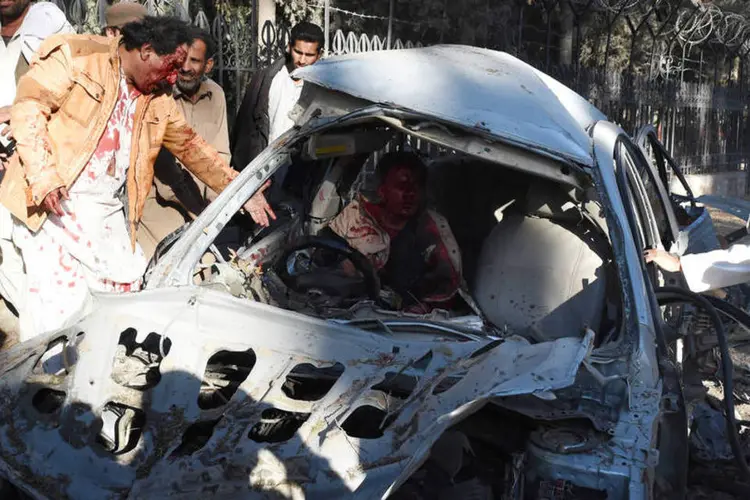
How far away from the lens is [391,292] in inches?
167

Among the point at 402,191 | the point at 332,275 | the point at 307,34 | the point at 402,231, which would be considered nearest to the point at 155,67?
the point at 332,275

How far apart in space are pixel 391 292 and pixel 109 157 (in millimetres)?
1445

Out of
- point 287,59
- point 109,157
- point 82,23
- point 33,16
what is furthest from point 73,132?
point 82,23

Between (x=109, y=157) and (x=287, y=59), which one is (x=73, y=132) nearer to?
(x=109, y=157)

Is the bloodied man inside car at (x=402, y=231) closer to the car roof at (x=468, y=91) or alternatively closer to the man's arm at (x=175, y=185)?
the car roof at (x=468, y=91)

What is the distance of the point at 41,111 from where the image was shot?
3730 mm

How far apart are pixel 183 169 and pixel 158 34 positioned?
1657 millimetres

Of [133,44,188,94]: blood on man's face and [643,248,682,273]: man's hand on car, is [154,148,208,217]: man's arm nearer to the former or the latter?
[133,44,188,94]: blood on man's face

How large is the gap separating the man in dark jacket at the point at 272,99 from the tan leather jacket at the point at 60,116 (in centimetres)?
186

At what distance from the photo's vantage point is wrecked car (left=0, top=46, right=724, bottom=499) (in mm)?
2684

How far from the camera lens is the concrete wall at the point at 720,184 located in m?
16.0

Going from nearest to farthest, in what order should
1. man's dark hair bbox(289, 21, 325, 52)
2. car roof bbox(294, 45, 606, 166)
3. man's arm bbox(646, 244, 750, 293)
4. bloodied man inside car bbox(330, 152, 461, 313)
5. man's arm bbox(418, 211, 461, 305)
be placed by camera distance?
car roof bbox(294, 45, 606, 166) < man's arm bbox(646, 244, 750, 293) < man's arm bbox(418, 211, 461, 305) < bloodied man inside car bbox(330, 152, 461, 313) < man's dark hair bbox(289, 21, 325, 52)

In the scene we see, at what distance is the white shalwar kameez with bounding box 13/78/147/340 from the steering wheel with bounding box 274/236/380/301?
2.49 feet

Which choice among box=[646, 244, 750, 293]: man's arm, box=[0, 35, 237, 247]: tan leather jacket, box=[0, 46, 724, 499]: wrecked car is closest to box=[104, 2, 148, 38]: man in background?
box=[0, 35, 237, 247]: tan leather jacket
